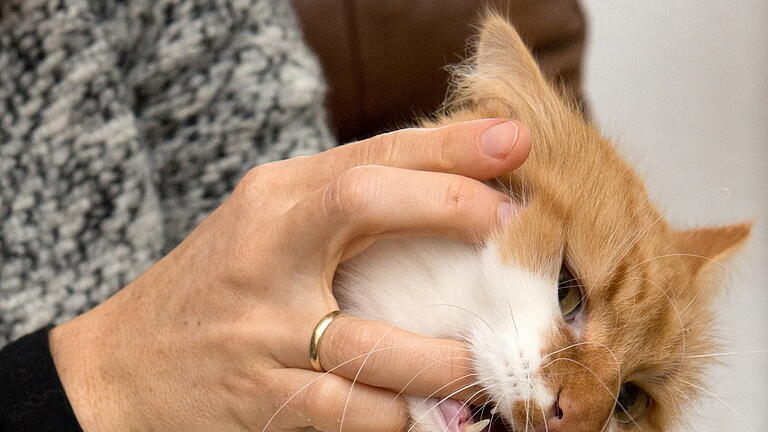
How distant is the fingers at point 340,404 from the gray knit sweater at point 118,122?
0.57m

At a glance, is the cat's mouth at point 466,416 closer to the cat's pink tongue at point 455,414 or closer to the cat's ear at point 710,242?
the cat's pink tongue at point 455,414

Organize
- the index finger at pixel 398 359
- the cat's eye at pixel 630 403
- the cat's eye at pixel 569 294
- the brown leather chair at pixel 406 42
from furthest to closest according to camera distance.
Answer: the brown leather chair at pixel 406 42 → the cat's eye at pixel 630 403 → the cat's eye at pixel 569 294 → the index finger at pixel 398 359

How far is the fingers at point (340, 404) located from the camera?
2.57 ft

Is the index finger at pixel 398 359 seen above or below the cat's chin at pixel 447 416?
above

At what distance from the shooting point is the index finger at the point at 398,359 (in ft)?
2.46

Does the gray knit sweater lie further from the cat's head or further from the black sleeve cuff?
the cat's head

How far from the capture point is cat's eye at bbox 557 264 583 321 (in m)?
0.85

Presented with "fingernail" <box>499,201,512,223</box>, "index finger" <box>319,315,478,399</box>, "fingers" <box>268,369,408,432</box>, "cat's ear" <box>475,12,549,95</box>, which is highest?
"cat's ear" <box>475,12,549,95</box>

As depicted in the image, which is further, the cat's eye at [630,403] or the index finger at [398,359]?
the cat's eye at [630,403]

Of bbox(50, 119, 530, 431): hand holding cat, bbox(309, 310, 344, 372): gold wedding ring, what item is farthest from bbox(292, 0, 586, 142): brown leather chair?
bbox(309, 310, 344, 372): gold wedding ring

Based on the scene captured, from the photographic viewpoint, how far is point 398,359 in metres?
0.75

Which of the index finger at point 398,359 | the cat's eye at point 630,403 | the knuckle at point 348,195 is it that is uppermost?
the knuckle at point 348,195

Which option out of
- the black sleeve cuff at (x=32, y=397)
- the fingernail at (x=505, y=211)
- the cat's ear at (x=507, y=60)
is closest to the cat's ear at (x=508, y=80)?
the cat's ear at (x=507, y=60)

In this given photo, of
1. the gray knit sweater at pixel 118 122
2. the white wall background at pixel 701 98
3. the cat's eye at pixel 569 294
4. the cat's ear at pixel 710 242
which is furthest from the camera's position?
the white wall background at pixel 701 98
